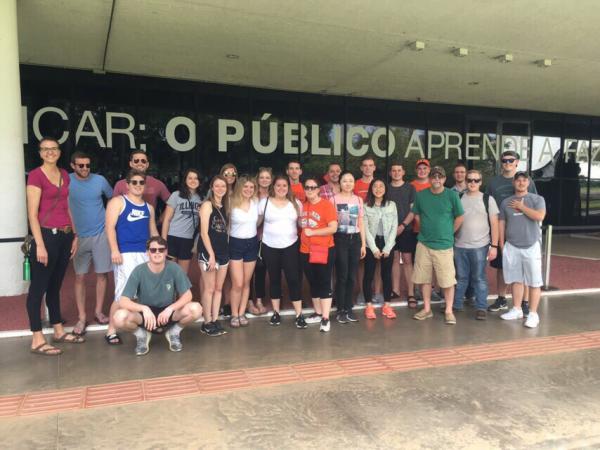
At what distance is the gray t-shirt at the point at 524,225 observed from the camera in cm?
517

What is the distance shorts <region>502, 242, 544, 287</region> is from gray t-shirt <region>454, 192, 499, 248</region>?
0.92ft

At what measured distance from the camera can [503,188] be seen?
5656mm

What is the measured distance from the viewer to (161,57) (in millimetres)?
7820

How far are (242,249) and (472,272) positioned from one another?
269 centimetres

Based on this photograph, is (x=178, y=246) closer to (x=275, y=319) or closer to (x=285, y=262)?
(x=285, y=262)

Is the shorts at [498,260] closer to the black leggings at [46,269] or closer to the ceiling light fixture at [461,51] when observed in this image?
the ceiling light fixture at [461,51]

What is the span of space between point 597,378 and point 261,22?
5.41 m

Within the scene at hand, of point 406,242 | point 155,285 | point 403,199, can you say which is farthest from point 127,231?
point 406,242

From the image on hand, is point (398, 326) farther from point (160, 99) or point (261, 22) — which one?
point (160, 99)

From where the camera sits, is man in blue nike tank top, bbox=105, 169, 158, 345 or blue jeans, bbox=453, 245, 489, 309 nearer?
man in blue nike tank top, bbox=105, 169, 158, 345

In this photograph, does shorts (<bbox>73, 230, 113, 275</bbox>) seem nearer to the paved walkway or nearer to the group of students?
the group of students

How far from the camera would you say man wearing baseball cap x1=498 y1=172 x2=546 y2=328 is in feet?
16.9

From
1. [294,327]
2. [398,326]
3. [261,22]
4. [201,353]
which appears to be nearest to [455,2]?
[261,22]

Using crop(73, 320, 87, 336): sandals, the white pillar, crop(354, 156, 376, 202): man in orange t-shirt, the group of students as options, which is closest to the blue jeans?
the group of students
